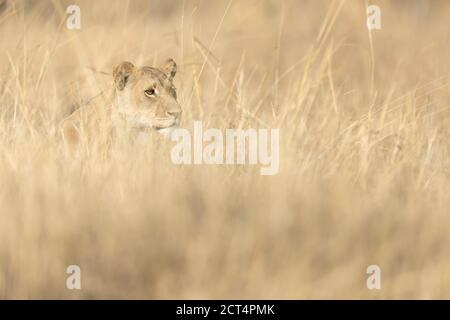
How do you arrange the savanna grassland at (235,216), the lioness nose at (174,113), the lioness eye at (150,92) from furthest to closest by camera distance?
the lioness eye at (150,92), the lioness nose at (174,113), the savanna grassland at (235,216)

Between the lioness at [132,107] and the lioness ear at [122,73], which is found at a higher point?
the lioness ear at [122,73]

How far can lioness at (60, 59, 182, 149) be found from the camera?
457cm

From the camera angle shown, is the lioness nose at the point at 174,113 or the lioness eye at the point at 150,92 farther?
the lioness eye at the point at 150,92

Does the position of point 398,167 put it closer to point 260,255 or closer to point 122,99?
point 260,255

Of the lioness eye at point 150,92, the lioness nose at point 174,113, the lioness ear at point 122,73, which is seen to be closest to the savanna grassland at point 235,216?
the lioness nose at point 174,113

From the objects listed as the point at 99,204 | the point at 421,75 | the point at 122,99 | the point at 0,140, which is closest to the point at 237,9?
the point at 421,75

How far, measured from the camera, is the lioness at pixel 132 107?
4.57m

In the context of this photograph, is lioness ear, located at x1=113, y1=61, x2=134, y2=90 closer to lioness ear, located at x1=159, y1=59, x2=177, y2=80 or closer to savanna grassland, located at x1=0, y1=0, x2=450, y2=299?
lioness ear, located at x1=159, y1=59, x2=177, y2=80

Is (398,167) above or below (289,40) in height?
below

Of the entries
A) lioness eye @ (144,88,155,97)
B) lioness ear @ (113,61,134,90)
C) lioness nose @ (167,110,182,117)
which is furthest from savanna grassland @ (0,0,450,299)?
lioness ear @ (113,61,134,90)

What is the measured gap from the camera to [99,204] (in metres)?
3.40

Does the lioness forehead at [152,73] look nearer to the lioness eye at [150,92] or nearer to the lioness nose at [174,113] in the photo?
the lioness eye at [150,92]

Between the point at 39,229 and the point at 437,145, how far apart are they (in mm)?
2115

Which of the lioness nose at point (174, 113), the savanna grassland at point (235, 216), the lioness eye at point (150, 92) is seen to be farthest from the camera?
the lioness eye at point (150, 92)
